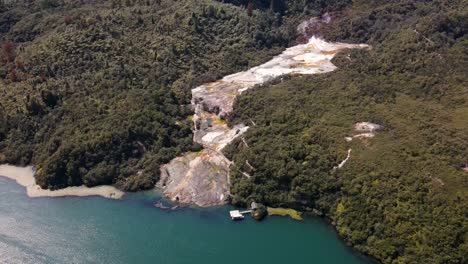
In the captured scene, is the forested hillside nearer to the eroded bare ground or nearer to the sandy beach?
the sandy beach

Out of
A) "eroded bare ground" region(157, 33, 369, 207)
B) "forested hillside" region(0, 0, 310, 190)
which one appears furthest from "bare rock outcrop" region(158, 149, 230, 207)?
"forested hillside" region(0, 0, 310, 190)

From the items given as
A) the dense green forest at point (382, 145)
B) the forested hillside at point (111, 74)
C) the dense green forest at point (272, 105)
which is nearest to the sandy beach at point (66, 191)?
the forested hillside at point (111, 74)

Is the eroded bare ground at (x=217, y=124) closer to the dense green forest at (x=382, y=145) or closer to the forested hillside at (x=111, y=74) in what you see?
the forested hillside at (x=111, y=74)

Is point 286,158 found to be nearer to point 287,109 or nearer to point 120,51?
point 287,109

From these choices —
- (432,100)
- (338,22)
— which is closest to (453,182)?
(432,100)

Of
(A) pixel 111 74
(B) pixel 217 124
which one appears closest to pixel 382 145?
(B) pixel 217 124

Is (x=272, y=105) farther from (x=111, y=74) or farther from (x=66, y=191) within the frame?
(x=66, y=191)
